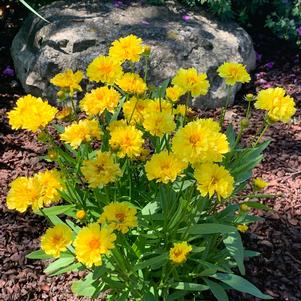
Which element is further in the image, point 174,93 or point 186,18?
point 186,18

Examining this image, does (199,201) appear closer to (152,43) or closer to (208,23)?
(152,43)

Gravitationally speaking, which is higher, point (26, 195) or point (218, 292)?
point (26, 195)

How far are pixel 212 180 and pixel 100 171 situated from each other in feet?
→ 1.29

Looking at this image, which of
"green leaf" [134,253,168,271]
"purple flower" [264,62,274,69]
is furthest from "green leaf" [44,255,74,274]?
"purple flower" [264,62,274,69]

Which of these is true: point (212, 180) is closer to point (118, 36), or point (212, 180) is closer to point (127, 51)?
point (127, 51)

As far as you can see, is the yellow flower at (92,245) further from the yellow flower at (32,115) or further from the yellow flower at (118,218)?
the yellow flower at (32,115)

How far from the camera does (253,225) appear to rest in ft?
9.48

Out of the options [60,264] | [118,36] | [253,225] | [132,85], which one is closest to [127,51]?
[132,85]

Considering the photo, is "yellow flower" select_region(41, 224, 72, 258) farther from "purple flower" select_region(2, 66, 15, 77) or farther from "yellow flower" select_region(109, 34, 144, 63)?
"purple flower" select_region(2, 66, 15, 77)

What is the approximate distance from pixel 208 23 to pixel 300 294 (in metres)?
2.63

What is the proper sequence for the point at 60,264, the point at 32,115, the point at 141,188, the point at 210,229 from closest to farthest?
1. the point at 32,115
2. the point at 210,229
3. the point at 60,264
4. the point at 141,188

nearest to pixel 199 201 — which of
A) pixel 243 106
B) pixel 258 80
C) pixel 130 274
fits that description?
pixel 130 274

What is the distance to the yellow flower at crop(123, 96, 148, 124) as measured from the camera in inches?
84.0

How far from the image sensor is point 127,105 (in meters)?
2.14
